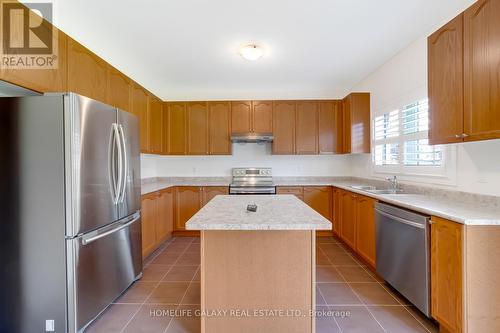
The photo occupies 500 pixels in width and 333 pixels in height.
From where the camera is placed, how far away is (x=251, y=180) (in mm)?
4594

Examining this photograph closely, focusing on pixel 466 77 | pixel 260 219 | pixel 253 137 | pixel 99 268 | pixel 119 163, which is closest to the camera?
pixel 260 219

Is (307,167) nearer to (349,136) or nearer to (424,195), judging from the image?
(349,136)

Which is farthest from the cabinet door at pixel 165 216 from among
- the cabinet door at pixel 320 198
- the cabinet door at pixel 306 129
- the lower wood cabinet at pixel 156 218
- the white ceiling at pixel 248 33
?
the cabinet door at pixel 306 129

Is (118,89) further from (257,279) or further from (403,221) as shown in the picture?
(403,221)

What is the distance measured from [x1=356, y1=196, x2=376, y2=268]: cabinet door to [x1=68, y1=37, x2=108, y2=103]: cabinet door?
3136 mm

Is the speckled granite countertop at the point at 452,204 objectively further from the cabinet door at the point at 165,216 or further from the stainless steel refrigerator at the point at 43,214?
the cabinet door at the point at 165,216

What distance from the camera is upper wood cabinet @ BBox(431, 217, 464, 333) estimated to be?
1626 mm

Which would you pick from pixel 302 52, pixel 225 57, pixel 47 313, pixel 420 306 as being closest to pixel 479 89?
pixel 420 306

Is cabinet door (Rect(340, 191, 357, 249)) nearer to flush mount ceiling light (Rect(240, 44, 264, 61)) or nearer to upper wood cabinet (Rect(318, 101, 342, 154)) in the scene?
upper wood cabinet (Rect(318, 101, 342, 154))

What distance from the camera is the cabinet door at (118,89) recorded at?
104 inches

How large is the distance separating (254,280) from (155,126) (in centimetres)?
321

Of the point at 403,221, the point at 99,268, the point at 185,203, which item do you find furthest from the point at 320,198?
the point at 99,268

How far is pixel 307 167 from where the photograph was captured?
4.75 meters

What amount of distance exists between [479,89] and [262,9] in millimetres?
1817
